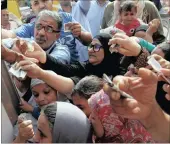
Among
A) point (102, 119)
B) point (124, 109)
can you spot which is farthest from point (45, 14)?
point (124, 109)

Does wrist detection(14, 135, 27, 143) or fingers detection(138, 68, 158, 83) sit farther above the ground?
fingers detection(138, 68, 158, 83)

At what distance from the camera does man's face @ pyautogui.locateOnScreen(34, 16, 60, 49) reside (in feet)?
7.53

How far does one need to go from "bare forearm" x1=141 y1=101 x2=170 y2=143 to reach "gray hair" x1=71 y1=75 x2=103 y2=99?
53cm

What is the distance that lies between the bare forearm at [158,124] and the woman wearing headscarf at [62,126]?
372 millimetres

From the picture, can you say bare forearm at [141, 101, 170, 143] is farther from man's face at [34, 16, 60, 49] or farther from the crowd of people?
man's face at [34, 16, 60, 49]

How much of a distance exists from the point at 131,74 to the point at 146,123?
0.49 meters

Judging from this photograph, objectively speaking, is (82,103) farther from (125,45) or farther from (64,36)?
(64,36)

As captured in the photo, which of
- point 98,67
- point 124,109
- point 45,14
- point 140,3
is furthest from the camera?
point 140,3

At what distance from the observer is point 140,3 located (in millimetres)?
3211

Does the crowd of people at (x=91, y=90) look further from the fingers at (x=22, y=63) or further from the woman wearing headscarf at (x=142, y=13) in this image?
the woman wearing headscarf at (x=142, y=13)

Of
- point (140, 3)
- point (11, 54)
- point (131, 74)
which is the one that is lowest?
point (140, 3)

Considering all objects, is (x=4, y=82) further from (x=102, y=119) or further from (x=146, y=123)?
(x=146, y=123)

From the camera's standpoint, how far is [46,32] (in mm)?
2326

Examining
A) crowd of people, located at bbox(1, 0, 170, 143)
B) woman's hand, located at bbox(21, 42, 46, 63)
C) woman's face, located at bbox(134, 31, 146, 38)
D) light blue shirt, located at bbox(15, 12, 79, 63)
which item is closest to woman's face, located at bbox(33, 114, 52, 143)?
crowd of people, located at bbox(1, 0, 170, 143)
